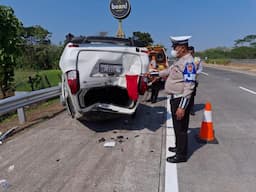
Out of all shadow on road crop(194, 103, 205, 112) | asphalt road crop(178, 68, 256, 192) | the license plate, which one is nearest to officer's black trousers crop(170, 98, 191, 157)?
asphalt road crop(178, 68, 256, 192)

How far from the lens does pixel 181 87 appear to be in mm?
3812

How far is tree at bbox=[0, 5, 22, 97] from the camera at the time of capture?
862 centimetres

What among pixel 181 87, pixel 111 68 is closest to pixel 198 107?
pixel 111 68

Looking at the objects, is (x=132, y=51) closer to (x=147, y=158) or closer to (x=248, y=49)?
(x=147, y=158)

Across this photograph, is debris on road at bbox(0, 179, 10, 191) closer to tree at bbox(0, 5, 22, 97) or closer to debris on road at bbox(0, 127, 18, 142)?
debris on road at bbox(0, 127, 18, 142)

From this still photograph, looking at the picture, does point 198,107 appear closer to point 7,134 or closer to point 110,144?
point 110,144

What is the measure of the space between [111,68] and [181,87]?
1.75 metres

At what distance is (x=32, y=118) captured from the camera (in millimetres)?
6879

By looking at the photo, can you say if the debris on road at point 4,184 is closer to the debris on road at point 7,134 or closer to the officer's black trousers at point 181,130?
the debris on road at point 7,134

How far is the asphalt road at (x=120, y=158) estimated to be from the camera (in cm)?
326

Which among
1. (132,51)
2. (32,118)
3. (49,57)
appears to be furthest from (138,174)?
(49,57)

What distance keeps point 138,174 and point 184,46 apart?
1986mm

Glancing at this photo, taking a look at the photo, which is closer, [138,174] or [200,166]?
[138,174]

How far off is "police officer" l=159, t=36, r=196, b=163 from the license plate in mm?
1423
